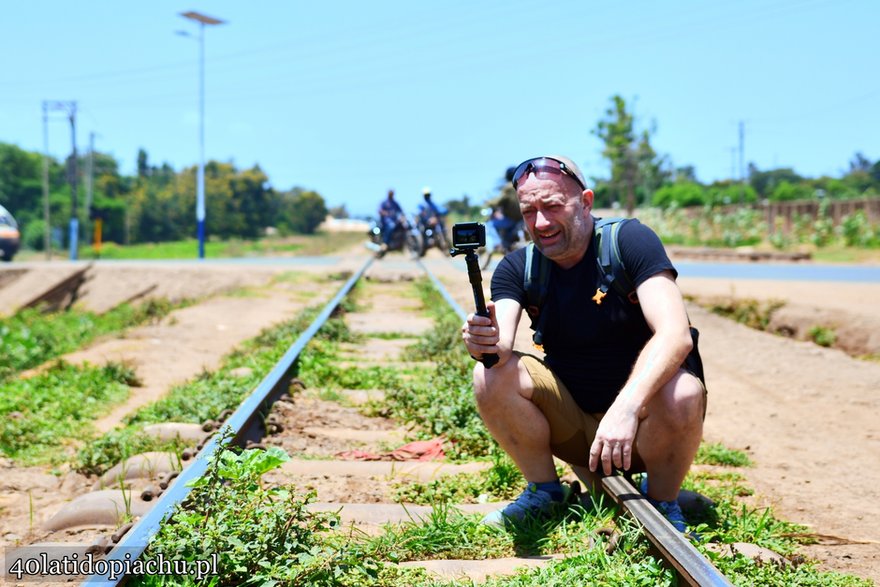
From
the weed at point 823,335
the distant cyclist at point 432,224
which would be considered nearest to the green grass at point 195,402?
the weed at point 823,335

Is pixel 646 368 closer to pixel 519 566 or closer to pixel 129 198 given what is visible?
pixel 519 566

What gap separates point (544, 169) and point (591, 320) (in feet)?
1.84

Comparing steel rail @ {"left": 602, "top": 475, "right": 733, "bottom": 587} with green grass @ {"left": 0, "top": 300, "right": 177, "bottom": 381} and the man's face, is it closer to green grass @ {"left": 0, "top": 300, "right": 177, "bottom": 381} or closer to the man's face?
the man's face

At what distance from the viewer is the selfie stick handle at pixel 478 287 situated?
289 centimetres

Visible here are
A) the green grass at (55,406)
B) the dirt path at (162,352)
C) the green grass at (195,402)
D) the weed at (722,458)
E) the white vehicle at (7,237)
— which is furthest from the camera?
the white vehicle at (7,237)

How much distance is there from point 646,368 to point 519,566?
74 cm

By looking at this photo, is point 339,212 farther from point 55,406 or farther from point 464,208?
point 55,406

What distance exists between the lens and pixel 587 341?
11.5 ft

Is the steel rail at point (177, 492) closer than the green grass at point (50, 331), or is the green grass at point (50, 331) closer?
the steel rail at point (177, 492)

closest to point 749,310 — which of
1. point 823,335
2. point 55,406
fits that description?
point 823,335

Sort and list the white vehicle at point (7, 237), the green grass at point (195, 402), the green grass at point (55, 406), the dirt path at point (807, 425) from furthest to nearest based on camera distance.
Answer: the white vehicle at point (7, 237)
the green grass at point (55, 406)
the green grass at point (195, 402)
the dirt path at point (807, 425)

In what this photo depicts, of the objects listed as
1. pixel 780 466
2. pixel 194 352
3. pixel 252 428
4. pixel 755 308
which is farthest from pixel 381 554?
pixel 755 308

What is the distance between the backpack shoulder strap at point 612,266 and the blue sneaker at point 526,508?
0.77 metres

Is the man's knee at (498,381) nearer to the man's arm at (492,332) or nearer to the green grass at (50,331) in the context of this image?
the man's arm at (492,332)
